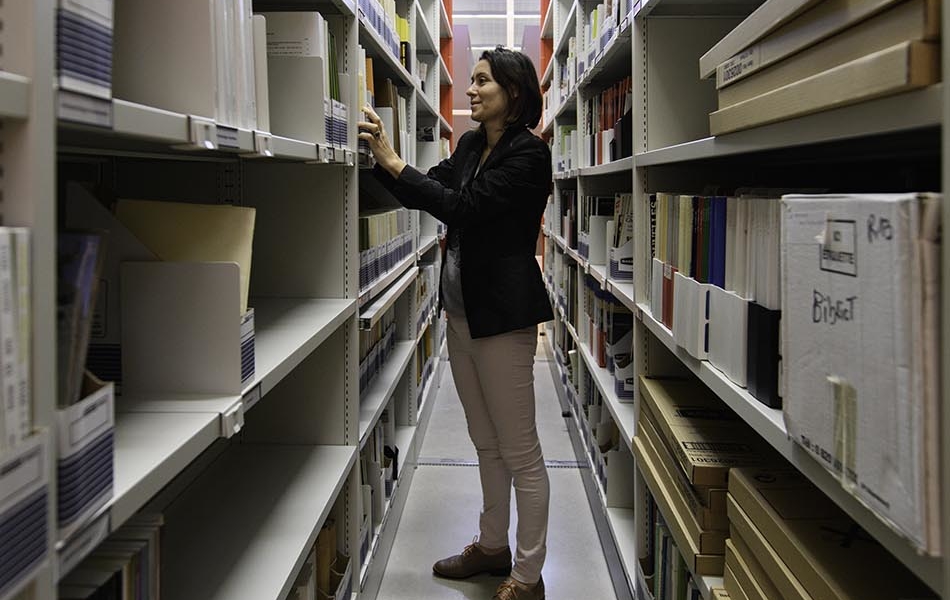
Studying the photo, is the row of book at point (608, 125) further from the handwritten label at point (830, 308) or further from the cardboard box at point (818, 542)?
the handwritten label at point (830, 308)

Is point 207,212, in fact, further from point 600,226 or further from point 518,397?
point 600,226

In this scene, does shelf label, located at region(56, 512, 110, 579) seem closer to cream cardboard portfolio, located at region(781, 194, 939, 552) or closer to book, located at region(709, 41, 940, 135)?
cream cardboard portfolio, located at region(781, 194, 939, 552)

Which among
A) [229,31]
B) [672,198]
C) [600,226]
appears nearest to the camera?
[229,31]

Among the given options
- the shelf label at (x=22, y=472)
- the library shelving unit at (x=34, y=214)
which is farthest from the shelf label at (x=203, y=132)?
the shelf label at (x=22, y=472)

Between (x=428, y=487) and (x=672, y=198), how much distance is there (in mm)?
1961

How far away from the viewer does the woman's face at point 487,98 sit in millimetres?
2145

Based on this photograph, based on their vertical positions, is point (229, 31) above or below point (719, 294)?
above

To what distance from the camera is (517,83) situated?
7.00 feet

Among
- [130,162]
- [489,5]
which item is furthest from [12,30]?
[489,5]

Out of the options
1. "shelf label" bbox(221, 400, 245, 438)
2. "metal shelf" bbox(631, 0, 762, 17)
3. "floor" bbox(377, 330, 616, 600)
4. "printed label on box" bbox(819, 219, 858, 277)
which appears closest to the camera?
"printed label on box" bbox(819, 219, 858, 277)

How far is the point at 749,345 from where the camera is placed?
3.85 feet

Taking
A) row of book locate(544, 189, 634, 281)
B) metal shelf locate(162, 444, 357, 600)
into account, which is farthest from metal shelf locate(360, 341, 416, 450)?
row of book locate(544, 189, 634, 281)

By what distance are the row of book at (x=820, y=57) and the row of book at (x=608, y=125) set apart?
116 centimetres

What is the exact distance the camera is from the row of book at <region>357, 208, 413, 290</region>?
2.32 m
